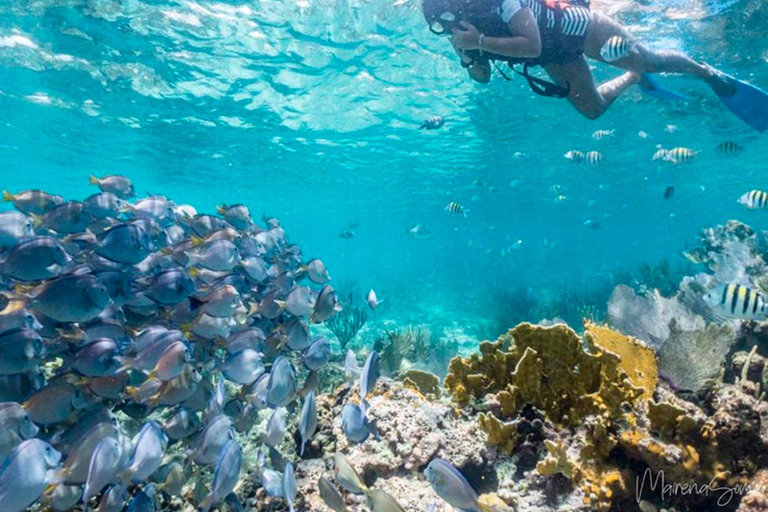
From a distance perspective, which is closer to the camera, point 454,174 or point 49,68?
point 49,68

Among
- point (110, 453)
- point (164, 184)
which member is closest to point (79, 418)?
point (110, 453)

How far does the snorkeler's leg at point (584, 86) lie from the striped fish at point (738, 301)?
377 centimetres

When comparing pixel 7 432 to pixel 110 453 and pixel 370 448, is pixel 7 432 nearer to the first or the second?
pixel 110 453

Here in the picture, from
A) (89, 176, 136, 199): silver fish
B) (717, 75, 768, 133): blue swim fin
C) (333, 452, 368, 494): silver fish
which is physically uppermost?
(717, 75, 768, 133): blue swim fin

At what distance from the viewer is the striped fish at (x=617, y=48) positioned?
6570 millimetres

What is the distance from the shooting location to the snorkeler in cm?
541

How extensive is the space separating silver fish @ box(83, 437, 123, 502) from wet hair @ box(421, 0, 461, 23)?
19.0ft

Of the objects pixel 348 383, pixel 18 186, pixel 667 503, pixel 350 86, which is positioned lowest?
pixel 18 186

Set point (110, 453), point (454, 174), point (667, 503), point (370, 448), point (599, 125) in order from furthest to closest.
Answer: point (454, 174) < point (599, 125) < point (370, 448) < point (667, 503) < point (110, 453)

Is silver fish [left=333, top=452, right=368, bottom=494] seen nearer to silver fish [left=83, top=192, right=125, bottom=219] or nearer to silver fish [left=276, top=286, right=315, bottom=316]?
silver fish [left=276, top=286, right=315, bottom=316]

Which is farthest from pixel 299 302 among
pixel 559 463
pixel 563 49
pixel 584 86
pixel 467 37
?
pixel 584 86

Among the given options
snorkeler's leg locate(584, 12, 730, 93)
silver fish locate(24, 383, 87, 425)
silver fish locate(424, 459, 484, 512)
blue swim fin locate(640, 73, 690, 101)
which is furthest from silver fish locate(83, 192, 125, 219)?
blue swim fin locate(640, 73, 690, 101)

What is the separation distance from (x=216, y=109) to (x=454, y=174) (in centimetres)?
2084

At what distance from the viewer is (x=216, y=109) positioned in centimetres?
2089
